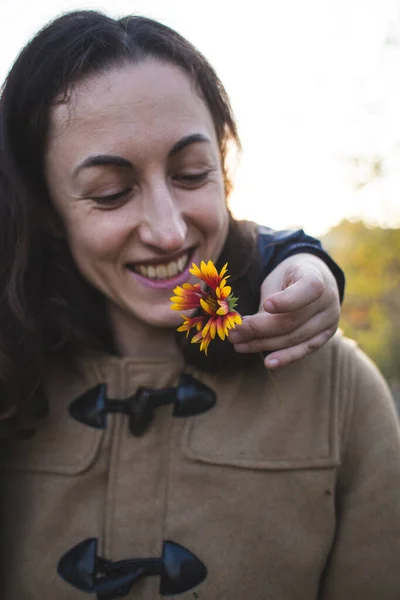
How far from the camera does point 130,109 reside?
1438mm

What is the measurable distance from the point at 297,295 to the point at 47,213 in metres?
0.97

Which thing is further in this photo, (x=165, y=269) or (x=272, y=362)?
(x=165, y=269)

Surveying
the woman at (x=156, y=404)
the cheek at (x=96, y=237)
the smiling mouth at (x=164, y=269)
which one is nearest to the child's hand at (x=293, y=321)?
the woman at (x=156, y=404)

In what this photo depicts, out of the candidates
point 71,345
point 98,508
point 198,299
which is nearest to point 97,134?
point 198,299

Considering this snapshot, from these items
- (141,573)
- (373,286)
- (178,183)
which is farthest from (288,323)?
(373,286)

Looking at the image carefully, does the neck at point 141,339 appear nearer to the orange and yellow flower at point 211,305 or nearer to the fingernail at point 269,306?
the orange and yellow flower at point 211,305

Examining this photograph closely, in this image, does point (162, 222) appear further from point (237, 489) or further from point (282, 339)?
point (237, 489)

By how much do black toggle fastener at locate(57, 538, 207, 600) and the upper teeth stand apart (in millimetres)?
804

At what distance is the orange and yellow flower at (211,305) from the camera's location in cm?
118

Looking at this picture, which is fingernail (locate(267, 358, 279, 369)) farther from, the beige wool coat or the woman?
the beige wool coat

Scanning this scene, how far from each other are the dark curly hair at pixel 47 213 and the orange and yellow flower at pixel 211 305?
0.43 meters

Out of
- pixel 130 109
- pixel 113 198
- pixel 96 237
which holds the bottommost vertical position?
pixel 96 237

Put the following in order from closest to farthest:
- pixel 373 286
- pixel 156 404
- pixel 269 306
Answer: pixel 269 306, pixel 156 404, pixel 373 286

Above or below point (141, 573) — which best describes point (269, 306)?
above
